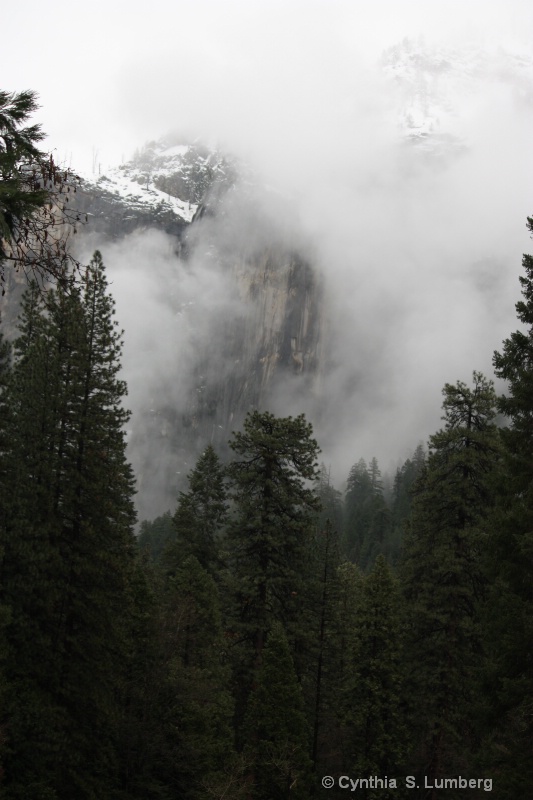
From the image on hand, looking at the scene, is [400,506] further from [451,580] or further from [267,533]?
[267,533]

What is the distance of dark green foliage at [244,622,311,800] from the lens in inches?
613

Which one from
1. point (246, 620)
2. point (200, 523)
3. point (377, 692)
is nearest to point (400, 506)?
point (200, 523)

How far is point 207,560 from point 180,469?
107 meters

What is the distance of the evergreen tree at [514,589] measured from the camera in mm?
10047

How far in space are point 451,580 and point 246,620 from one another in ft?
20.2

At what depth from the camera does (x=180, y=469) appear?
133 metres

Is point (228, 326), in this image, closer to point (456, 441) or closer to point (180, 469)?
point (180, 469)

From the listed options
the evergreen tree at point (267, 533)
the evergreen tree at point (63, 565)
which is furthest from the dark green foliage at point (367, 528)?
the evergreen tree at point (63, 565)

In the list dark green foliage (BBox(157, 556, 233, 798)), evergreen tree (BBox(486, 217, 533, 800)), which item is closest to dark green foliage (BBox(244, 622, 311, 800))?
dark green foliage (BBox(157, 556, 233, 798))

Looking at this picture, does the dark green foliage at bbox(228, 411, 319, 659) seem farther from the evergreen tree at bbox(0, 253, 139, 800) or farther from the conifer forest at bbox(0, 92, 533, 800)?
the evergreen tree at bbox(0, 253, 139, 800)

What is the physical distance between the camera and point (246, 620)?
56.9 ft

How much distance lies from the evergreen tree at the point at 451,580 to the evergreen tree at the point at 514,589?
430 cm

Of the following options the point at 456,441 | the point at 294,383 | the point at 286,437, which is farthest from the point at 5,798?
the point at 294,383

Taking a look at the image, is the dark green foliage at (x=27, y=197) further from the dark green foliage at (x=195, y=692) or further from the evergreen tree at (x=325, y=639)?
the evergreen tree at (x=325, y=639)
